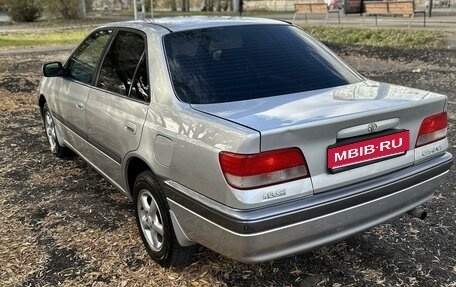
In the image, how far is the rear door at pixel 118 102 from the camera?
3.33 m

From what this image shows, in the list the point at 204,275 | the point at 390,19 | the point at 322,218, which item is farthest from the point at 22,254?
the point at 390,19

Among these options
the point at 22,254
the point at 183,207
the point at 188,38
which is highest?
the point at 188,38

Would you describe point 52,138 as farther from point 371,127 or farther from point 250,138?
point 371,127

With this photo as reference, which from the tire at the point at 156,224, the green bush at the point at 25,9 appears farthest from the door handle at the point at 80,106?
the green bush at the point at 25,9

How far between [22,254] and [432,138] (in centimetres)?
294

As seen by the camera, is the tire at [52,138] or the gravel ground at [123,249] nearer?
the gravel ground at [123,249]

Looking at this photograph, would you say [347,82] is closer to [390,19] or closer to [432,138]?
[432,138]

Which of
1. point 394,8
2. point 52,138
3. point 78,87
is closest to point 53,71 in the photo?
point 78,87

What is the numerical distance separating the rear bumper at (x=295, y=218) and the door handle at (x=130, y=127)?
1.87ft

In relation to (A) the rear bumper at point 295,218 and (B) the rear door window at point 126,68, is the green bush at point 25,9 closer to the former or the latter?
(B) the rear door window at point 126,68

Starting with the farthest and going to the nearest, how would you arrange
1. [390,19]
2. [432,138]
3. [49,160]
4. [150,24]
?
[390,19] → [49,160] → [150,24] → [432,138]

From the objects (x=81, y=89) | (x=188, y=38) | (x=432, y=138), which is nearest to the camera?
(x=432, y=138)

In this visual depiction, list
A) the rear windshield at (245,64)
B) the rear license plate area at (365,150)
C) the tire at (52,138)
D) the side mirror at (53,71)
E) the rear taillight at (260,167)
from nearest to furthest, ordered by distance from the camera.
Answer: the rear taillight at (260,167) → the rear license plate area at (365,150) → the rear windshield at (245,64) → the side mirror at (53,71) → the tire at (52,138)

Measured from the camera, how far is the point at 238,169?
2453 millimetres
